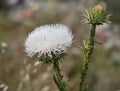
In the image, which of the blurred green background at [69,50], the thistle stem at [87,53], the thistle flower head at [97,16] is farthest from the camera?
the blurred green background at [69,50]

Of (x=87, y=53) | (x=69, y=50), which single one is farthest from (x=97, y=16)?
(x=69, y=50)

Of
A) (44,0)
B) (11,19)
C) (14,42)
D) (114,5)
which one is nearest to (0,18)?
(11,19)

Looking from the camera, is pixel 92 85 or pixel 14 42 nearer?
pixel 92 85

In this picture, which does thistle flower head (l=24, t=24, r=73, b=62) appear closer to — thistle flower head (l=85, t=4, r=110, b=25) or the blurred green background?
thistle flower head (l=85, t=4, r=110, b=25)

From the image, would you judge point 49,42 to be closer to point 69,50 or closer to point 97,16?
point 97,16

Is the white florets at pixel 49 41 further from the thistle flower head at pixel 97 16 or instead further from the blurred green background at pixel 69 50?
the blurred green background at pixel 69 50

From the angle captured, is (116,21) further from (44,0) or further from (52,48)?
(52,48)

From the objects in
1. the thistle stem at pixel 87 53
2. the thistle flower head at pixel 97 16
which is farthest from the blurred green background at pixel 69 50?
the thistle flower head at pixel 97 16
